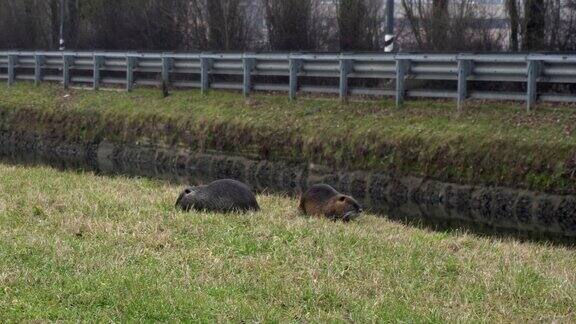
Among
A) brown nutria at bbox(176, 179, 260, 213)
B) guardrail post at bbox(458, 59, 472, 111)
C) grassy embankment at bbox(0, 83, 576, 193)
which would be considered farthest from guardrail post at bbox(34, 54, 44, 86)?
brown nutria at bbox(176, 179, 260, 213)

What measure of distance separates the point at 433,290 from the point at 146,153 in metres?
17.3

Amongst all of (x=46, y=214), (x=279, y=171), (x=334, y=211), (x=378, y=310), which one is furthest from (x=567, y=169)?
(x=378, y=310)

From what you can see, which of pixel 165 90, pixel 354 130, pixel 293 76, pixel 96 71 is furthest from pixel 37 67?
pixel 354 130

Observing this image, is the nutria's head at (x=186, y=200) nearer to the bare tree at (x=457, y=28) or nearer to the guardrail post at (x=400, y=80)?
the guardrail post at (x=400, y=80)

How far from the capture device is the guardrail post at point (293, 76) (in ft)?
84.7

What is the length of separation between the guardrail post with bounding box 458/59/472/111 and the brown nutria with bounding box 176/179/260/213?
8647mm

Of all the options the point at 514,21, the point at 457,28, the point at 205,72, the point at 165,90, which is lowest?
the point at 165,90

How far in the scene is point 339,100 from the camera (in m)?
24.5

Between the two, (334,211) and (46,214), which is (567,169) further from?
(46,214)

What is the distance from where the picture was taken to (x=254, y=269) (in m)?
9.83

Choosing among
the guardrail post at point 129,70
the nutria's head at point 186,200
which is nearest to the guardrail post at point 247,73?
the guardrail post at point 129,70

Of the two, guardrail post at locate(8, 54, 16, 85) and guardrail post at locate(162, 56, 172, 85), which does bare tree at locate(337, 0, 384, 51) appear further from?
guardrail post at locate(8, 54, 16, 85)

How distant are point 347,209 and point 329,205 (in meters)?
0.27

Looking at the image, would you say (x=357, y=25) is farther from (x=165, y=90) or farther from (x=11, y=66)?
(x=11, y=66)
